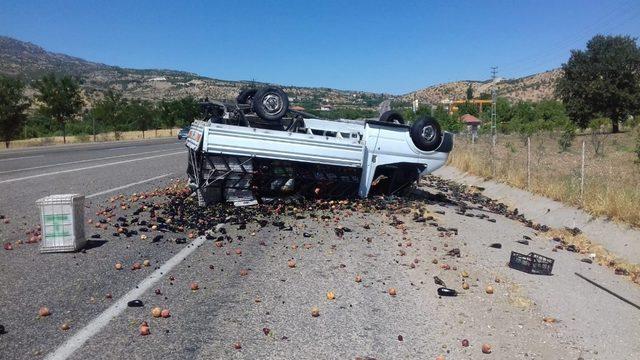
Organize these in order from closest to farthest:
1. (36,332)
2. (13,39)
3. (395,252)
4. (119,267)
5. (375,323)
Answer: (36,332) < (375,323) < (119,267) < (395,252) < (13,39)

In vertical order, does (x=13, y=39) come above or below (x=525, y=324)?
above

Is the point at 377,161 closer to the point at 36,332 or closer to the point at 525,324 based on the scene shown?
the point at 525,324

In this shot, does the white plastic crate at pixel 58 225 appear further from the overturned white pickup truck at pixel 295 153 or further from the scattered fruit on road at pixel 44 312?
the overturned white pickup truck at pixel 295 153

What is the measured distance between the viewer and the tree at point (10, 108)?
36.1m

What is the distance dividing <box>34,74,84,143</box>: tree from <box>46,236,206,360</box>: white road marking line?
140ft

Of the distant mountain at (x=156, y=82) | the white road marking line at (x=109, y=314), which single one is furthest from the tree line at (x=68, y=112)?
the distant mountain at (x=156, y=82)

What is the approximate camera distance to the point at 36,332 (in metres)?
4.40

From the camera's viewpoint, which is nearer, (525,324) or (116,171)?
(525,324)

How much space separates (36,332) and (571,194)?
1087 centimetres

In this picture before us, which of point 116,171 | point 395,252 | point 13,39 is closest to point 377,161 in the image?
point 395,252

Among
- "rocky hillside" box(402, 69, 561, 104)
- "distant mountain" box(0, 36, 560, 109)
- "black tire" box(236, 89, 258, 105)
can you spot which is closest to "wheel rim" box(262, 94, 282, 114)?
"black tire" box(236, 89, 258, 105)

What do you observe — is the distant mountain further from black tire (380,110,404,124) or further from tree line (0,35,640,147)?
black tire (380,110,404,124)

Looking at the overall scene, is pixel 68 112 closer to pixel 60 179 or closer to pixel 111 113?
pixel 111 113

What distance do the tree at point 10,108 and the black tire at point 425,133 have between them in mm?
33579
